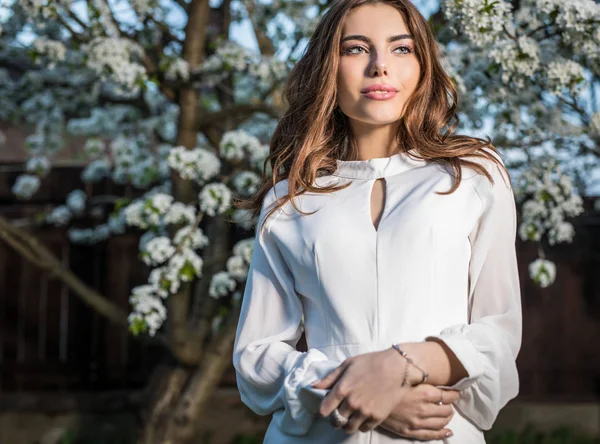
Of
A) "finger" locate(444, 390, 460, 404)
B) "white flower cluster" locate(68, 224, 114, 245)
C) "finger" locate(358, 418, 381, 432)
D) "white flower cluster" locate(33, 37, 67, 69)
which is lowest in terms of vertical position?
"white flower cluster" locate(68, 224, 114, 245)

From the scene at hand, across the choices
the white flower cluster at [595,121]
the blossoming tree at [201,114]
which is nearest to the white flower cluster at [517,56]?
the blossoming tree at [201,114]

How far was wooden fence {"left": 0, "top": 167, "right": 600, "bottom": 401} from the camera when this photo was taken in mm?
5789

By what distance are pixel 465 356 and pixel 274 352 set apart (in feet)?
1.38

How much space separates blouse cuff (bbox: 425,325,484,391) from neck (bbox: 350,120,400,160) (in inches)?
20.1

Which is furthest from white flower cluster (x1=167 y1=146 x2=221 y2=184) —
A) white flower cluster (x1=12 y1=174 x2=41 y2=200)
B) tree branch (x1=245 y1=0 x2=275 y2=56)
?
white flower cluster (x1=12 y1=174 x2=41 y2=200)

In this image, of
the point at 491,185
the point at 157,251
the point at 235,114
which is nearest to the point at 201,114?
the point at 235,114

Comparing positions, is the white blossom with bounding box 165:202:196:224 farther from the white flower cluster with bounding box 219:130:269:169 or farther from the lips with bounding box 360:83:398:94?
the lips with bounding box 360:83:398:94

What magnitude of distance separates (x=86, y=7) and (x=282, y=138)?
7.21 feet

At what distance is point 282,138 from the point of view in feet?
7.02

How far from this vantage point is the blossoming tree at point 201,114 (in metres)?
3.33

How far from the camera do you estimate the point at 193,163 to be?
13.0ft

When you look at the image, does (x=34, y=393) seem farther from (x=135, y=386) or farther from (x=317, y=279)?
(x=317, y=279)

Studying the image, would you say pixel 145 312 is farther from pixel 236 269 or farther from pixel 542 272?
pixel 542 272

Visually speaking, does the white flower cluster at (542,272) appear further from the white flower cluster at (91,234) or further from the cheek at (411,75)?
the white flower cluster at (91,234)
